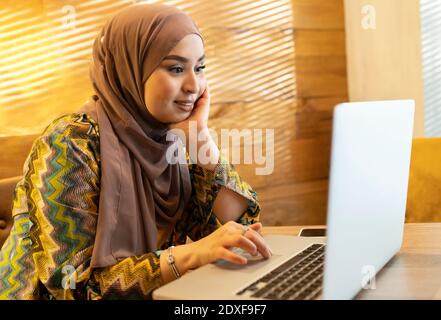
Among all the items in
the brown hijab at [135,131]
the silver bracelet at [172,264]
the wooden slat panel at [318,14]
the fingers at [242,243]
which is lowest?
the silver bracelet at [172,264]

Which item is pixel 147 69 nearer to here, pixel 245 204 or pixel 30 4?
pixel 245 204

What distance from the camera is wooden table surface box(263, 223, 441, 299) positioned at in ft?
2.97

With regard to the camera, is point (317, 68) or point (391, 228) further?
point (317, 68)

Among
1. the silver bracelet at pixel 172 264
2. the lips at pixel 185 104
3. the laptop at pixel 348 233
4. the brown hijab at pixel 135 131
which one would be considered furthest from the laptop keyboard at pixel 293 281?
the lips at pixel 185 104

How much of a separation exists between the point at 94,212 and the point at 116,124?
24cm

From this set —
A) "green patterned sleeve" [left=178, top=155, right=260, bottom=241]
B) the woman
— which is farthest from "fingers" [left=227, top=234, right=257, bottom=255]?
"green patterned sleeve" [left=178, top=155, right=260, bottom=241]

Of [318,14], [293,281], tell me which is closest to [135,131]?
[293,281]

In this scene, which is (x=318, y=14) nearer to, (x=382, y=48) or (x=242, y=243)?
(x=382, y=48)

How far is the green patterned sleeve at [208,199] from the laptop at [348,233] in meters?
0.34

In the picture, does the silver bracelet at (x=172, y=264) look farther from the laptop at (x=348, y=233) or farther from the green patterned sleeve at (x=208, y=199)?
the green patterned sleeve at (x=208, y=199)

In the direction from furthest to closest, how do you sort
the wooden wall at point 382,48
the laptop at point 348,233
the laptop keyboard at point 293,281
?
the wooden wall at point 382,48 → the laptop keyboard at point 293,281 → the laptop at point 348,233

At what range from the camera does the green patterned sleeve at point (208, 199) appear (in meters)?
1.46
